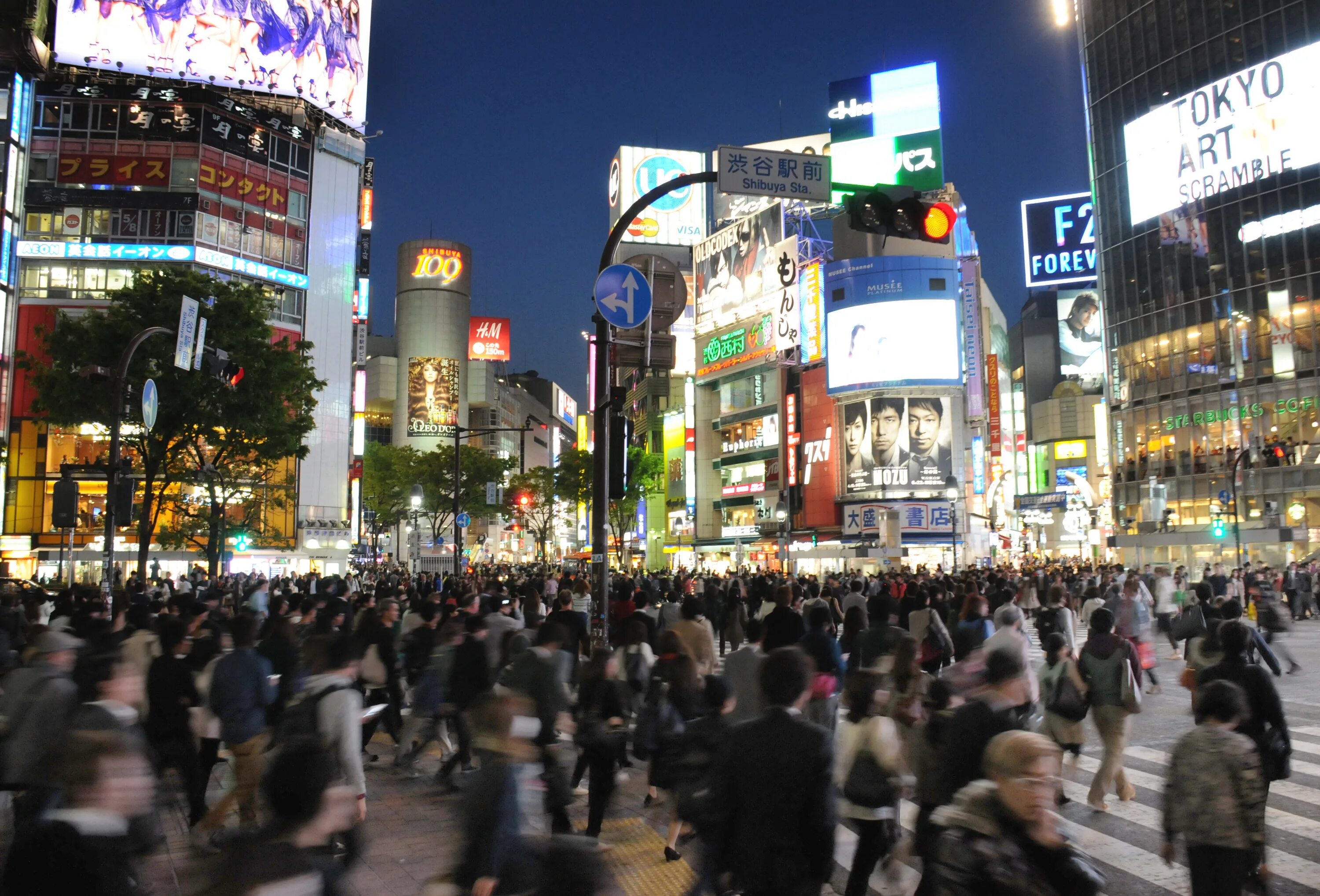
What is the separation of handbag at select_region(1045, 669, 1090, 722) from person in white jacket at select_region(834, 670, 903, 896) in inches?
113

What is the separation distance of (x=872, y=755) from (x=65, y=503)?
14.4m

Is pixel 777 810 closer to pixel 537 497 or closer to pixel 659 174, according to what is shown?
pixel 537 497

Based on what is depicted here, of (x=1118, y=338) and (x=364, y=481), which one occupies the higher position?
(x=1118, y=338)

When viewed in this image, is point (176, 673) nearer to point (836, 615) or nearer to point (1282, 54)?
point (836, 615)

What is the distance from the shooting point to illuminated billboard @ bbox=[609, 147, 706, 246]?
285ft

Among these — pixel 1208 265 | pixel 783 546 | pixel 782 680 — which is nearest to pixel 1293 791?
pixel 782 680

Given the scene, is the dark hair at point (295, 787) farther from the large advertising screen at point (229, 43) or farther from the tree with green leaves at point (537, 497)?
the tree with green leaves at point (537, 497)

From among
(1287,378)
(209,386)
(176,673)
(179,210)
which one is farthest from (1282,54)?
(176,673)

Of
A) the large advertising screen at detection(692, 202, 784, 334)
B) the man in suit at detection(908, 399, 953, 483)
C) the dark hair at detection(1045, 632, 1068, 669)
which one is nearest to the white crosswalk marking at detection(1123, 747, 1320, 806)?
the dark hair at detection(1045, 632, 1068, 669)

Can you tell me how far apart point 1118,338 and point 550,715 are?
204 ft

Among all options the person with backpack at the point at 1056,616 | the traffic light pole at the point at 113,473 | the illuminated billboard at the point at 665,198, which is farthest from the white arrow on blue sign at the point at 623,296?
the illuminated billboard at the point at 665,198

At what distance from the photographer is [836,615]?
17.5m

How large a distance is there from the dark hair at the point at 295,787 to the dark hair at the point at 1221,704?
13.2ft

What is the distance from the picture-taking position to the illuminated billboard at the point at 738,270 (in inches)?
2581
